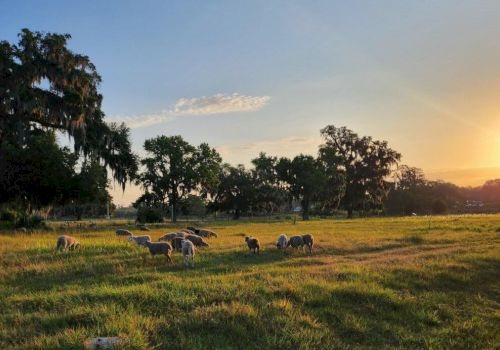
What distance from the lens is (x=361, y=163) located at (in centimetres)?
8300

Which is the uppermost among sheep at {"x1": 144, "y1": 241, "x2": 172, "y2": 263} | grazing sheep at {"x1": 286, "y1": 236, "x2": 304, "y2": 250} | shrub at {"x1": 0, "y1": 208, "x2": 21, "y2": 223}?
shrub at {"x1": 0, "y1": 208, "x2": 21, "y2": 223}

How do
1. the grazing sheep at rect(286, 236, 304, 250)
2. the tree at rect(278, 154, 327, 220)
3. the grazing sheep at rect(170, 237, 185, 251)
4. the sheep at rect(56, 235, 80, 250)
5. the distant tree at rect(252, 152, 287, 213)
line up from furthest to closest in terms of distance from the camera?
the distant tree at rect(252, 152, 287, 213)
the tree at rect(278, 154, 327, 220)
the grazing sheep at rect(286, 236, 304, 250)
the grazing sheep at rect(170, 237, 185, 251)
the sheep at rect(56, 235, 80, 250)

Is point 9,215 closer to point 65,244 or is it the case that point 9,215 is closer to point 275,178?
point 65,244

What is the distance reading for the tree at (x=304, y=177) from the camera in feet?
236

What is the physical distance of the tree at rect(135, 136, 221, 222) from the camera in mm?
57531

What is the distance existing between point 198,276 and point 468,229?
30168 mm

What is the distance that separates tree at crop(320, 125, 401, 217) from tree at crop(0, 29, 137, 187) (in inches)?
2289

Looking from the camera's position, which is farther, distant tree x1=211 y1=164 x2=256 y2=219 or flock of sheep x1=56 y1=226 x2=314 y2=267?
distant tree x1=211 y1=164 x2=256 y2=219

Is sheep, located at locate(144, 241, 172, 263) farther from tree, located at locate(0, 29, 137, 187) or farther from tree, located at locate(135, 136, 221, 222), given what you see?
tree, located at locate(135, 136, 221, 222)

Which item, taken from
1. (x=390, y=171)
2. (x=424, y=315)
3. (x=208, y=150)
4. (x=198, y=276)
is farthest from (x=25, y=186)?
(x=390, y=171)

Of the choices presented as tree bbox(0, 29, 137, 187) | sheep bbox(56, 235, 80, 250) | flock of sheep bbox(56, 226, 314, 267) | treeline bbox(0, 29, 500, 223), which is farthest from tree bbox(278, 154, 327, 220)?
sheep bbox(56, 235, 80, 250)

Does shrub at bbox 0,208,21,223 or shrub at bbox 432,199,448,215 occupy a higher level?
shrub at bbox 0,208,21,223

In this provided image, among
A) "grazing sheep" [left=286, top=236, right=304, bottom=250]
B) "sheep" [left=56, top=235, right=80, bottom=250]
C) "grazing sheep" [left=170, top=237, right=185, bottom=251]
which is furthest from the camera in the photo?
"grazing sheep" [left=286, top=236, right=304, bottom=250]

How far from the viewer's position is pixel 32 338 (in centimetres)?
693
